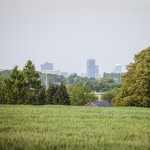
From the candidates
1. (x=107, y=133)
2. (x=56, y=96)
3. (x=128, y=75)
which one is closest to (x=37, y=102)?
(x=56, y=96)

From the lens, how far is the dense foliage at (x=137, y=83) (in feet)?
173

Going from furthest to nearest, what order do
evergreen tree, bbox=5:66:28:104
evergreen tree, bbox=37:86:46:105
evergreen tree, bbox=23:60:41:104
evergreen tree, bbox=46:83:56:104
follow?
evergreen tree, bbox=46:83:56:104, evergreen tree, bbox=37:86:46:105, evergreen tree, bbox=23:60:41:104, evergreen tree, bbox=5:66:28:104

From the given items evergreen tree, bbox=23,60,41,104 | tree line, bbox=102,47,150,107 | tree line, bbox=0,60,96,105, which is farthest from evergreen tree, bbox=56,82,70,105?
tree line, bbox=102,47,150,107

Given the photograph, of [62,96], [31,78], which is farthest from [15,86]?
[62,96]

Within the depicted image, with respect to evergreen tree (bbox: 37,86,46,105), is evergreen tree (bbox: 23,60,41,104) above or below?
above

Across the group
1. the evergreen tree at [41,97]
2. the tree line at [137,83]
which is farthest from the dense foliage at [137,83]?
the evergreen tree at [41,97]

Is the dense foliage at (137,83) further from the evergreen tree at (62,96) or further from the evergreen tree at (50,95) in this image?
the evergreen tree at (50,95)

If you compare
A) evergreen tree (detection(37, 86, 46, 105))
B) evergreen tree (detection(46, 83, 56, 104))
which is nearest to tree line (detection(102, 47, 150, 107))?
evergreen tree (detection(37, 86, 46, 105))

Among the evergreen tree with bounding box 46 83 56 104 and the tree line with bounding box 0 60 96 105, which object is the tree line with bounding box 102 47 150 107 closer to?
the tree line with bounding box 0 60 96 105

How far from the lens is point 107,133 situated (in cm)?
1456

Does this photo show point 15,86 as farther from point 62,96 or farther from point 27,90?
point 62,96

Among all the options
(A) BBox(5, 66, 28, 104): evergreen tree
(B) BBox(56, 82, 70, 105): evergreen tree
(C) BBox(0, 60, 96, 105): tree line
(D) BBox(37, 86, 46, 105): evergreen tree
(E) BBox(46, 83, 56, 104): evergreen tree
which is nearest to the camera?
(A) BBox(5, 66, 28, 104): evergreen tree

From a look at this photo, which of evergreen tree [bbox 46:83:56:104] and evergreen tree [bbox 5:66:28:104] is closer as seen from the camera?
evergreen tree [bbox 5:66:28:104]

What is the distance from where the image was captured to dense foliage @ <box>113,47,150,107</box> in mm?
52812
